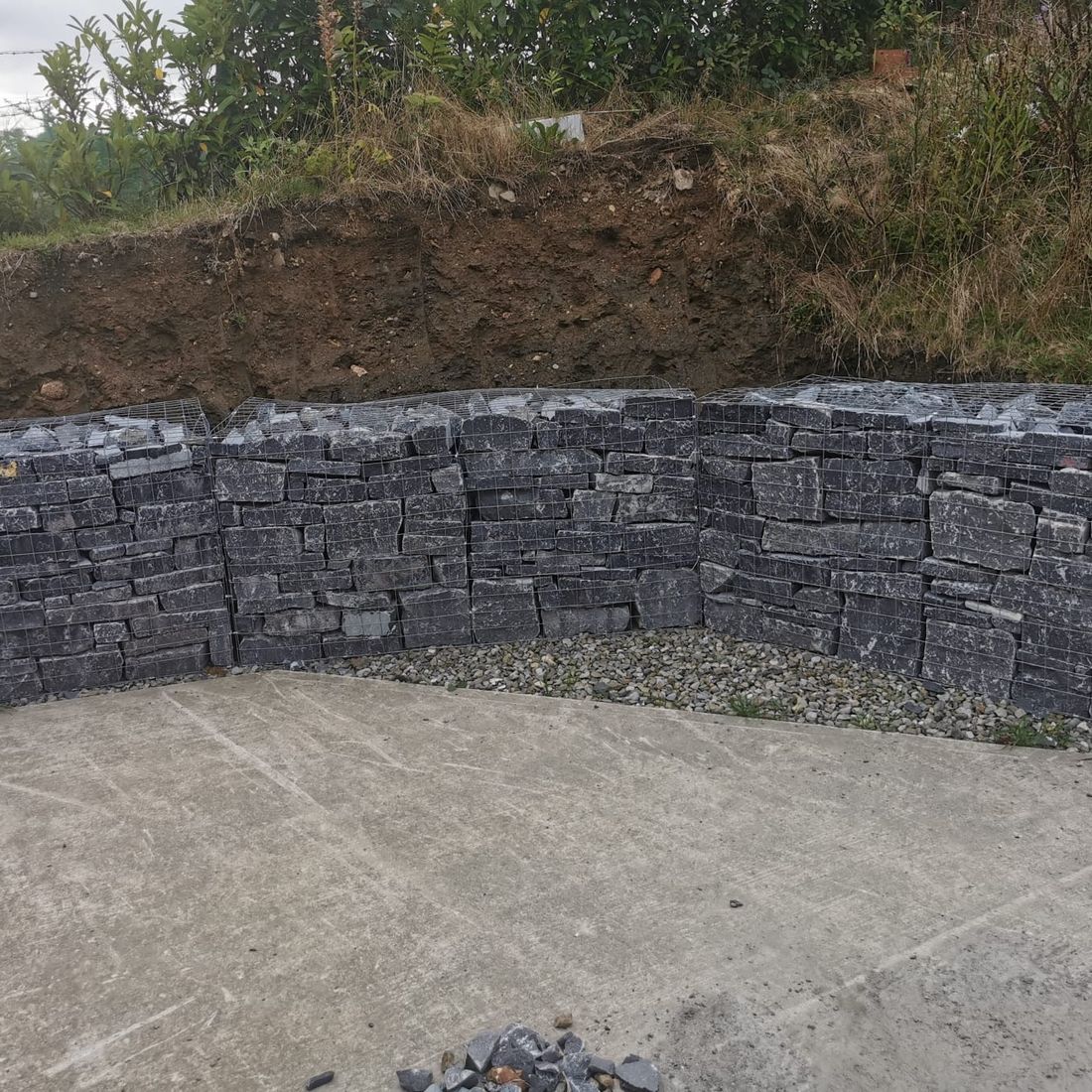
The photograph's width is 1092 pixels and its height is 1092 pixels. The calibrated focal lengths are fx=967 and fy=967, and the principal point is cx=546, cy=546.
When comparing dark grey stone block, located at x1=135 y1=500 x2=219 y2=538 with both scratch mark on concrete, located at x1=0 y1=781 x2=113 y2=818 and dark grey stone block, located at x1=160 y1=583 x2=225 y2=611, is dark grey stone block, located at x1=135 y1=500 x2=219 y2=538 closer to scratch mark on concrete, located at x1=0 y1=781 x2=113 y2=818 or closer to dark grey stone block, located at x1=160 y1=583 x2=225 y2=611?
dark grey stone block, located at x1=160 y1=583 x2=225 y2=611

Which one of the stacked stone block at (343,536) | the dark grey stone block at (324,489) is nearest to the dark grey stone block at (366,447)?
the stacked stone block at (343,536)

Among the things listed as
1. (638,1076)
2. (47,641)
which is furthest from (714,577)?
(47,641)

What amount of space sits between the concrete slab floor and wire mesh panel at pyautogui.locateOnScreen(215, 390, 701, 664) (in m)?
0.80

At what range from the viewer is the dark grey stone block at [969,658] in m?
4.48

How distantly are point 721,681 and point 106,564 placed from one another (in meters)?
3.28

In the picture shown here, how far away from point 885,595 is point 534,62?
533cm

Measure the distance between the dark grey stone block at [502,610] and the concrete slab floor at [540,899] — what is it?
31.1 inches

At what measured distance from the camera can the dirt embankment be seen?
6.66m

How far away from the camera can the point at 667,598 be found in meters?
5.50

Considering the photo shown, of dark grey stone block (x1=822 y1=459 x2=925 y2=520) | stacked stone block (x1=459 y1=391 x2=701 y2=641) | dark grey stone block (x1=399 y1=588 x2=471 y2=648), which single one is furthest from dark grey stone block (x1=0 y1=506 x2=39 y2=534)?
dark grey stone block (x1=822 y1=459 x2=925 y2=520)

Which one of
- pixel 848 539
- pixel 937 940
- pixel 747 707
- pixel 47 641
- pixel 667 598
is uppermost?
pixel 848 539

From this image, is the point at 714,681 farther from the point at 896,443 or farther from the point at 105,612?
the point at 105,612

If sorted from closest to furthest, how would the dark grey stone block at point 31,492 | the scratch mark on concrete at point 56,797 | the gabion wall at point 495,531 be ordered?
the scratch mark on concrete at point 56,797 → the gabion wall at point 495,531 → the dark grey stone block at point 31,492

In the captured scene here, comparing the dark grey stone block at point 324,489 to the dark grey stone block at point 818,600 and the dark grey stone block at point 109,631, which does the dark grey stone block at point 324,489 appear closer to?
the dark grey stone block at point 109,631
